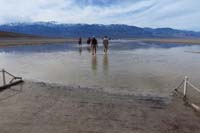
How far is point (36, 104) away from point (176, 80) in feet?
22.1

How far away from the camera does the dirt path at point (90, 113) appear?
5539 millimetres

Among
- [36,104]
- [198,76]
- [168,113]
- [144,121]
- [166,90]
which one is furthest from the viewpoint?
[198,76]

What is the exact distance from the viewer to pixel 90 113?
6.50 metres

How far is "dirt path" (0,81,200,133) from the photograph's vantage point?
5.54m

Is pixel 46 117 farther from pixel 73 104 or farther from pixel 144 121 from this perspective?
pixel 144 121

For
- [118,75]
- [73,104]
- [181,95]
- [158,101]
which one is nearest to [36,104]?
[73,104]

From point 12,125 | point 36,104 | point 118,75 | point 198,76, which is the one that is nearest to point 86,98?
point 36,104

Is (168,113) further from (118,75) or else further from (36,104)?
(118,75)

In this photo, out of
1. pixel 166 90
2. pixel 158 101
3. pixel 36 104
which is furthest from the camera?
pixel 166 90

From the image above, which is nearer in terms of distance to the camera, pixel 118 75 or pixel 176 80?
pixel 176 80

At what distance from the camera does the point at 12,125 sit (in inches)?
221

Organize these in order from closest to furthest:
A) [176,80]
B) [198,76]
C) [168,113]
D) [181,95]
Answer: [168,113] < [181,95] < [176,80] < [198,76]

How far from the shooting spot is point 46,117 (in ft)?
20.1

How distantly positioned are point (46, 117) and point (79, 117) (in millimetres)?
808
